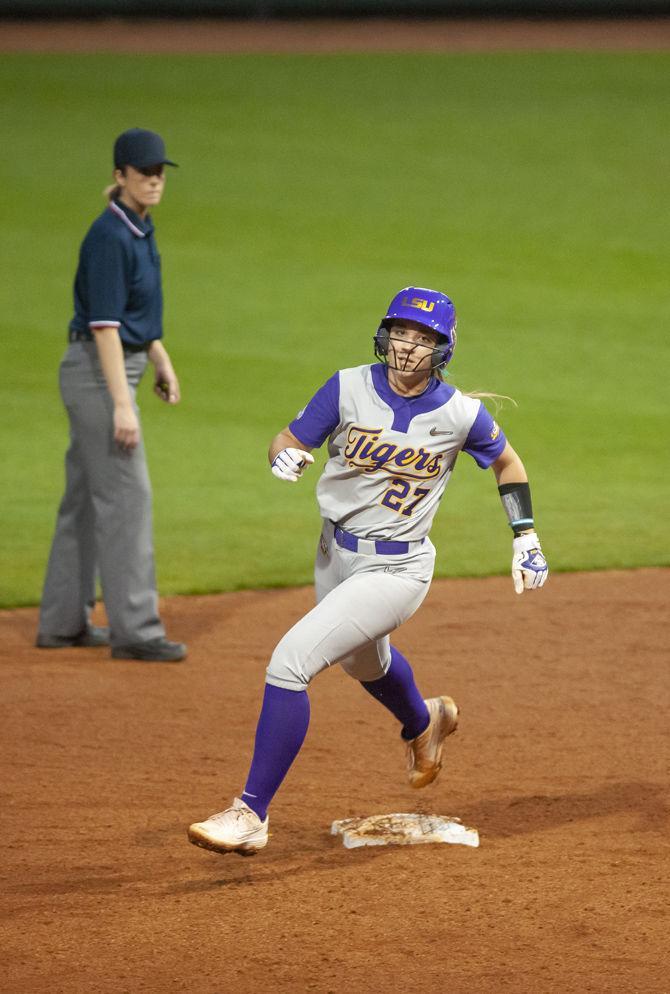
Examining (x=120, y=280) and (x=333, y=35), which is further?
(x=333, y=35)

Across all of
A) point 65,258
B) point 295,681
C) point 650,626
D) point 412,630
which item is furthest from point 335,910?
point 65,258

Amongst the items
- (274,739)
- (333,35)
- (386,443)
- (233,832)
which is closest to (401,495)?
(386,443)

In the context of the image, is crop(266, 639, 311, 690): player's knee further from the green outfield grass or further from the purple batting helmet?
the green outfield grass

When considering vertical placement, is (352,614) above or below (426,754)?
above

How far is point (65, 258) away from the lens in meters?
15.0

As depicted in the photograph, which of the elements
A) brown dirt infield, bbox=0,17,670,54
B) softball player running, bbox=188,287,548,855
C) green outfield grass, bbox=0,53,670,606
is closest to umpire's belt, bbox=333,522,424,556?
softball player running, bbox=188,287,548,855

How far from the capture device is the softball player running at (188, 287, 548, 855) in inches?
176

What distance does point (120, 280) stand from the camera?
20.1ft

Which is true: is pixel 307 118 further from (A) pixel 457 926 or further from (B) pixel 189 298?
(A) pixel 457 926

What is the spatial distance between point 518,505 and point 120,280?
7.28 feet

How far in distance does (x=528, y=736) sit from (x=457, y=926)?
1.73 meters

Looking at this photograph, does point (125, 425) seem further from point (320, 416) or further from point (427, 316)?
point (427, 316)

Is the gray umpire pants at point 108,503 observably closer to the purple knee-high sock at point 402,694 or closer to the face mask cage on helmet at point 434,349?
the purple knee-high sock at point 402,694

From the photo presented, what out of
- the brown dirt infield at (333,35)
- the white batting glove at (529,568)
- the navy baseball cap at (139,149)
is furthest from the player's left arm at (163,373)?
the brown dirt infield at (333,35)
